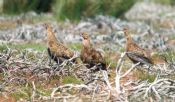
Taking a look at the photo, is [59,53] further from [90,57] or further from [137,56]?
[137,56]

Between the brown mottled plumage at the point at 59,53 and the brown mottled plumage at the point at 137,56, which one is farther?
the brown mottled plumage at the point at 137,56

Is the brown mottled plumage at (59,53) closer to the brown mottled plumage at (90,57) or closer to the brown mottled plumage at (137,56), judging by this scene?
the brown mottled plumage at (90,57)

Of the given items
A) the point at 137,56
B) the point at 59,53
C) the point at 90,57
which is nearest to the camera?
the point at 90,57

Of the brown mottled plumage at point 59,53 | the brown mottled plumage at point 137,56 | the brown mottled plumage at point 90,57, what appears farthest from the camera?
the brown mottled plumage at point 137,56

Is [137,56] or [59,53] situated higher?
[59,53]

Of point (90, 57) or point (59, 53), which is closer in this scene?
point (90, 57)

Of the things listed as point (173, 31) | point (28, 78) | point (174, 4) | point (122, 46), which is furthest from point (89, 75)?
point (174, 4)

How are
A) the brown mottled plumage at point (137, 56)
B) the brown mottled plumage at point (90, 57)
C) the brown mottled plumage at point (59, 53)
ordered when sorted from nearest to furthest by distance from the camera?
the brown mottled plumage at point (90, 57)
the brown mottled plumage at point (59, 53)
the brown mottled plumage at point (137, 56)

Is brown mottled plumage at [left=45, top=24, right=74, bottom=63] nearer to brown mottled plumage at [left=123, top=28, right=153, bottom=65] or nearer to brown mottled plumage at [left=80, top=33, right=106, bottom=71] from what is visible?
brown mottled plumage at [left=80, top=33, right=106, bottom=71]

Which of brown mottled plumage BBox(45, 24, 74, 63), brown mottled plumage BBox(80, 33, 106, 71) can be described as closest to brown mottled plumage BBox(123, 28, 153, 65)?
brown mottled plumage BBox(80, 33, 106, 71)

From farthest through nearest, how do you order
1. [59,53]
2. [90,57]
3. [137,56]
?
1. [137,56]
2. [59,53]
3. [90,57]

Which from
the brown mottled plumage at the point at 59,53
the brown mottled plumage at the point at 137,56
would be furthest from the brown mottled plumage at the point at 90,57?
the brown mottled plumage at the point at 137,56

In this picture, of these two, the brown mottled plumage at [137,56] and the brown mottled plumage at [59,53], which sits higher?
the brown mottled plumage at [59,53]

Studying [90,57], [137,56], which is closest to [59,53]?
[90,57]
